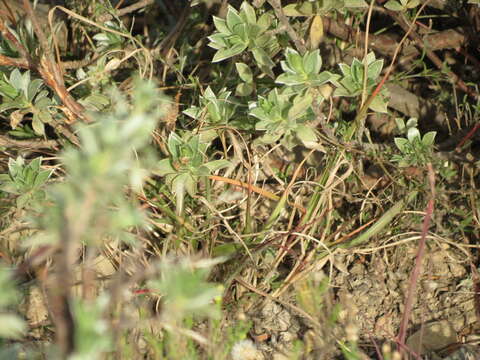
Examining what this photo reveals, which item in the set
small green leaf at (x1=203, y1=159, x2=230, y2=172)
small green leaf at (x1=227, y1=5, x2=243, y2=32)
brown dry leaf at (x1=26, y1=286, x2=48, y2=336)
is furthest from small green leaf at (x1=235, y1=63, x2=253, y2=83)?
brown dry leaf at (x1=26, y1=286, x2=48, y2=336)

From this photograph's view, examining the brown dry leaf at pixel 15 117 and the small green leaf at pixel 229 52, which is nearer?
the small green leaf at pixel 229 52

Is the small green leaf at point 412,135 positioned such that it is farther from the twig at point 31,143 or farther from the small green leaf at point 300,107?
the twig at point 31,143

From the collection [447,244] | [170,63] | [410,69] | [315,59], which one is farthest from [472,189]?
[170,63]

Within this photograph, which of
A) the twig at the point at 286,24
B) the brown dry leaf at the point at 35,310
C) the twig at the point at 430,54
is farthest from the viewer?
the twig at the point at 430,54

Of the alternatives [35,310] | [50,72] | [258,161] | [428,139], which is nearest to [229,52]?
[258,161]

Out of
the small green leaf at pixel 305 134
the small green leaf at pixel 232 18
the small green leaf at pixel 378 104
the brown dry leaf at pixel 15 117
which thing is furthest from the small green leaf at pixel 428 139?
the brown dry leaf at pixel 15 117

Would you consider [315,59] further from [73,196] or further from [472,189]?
[73,196]

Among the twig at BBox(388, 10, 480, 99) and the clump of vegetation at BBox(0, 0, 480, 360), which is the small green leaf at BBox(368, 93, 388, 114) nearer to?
the clump of vegetation at BBox(0, 0, 480, 360)
